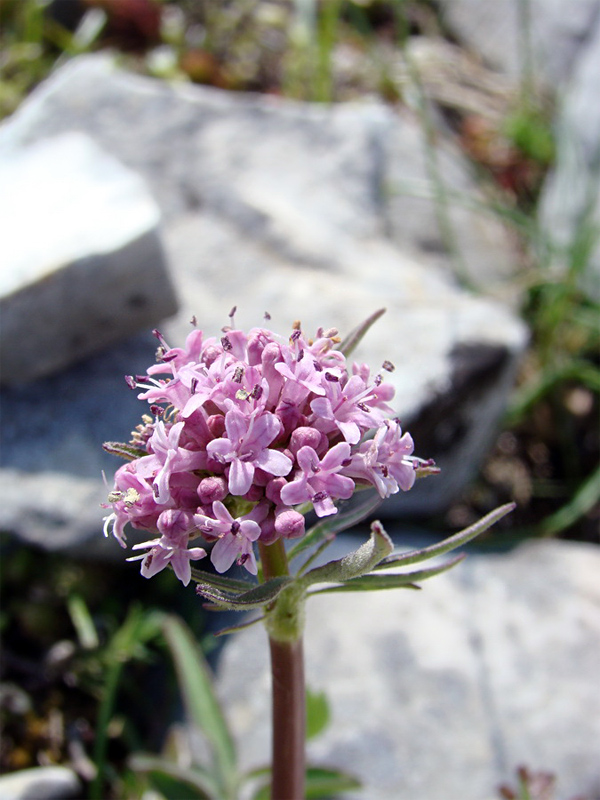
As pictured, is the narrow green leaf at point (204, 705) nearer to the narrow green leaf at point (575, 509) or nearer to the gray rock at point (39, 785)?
the gray rock at point (39, 785)

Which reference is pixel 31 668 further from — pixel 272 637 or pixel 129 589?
pixel 272 637

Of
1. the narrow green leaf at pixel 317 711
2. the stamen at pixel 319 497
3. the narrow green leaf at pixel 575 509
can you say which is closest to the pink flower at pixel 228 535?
the stamen at pixel 319 497

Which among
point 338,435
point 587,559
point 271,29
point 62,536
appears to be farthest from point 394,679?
point 271,29

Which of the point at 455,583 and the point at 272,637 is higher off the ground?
the point at 272,637

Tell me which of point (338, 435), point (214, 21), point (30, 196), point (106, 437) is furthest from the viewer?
point (214, 21)

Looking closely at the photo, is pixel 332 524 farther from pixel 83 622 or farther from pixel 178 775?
pixel 83 622

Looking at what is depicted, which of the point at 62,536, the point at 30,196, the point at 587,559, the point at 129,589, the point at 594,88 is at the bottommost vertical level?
the point at 587,559
